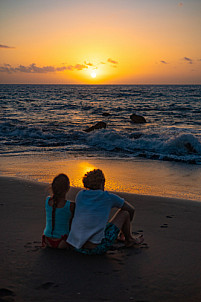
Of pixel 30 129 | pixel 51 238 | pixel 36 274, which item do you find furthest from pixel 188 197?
pixel 30 129

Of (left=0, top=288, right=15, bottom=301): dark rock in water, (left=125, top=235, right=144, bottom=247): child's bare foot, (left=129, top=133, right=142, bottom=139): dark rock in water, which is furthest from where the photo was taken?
(left=129, top=133, right=142, bottom=139): dark rock in water

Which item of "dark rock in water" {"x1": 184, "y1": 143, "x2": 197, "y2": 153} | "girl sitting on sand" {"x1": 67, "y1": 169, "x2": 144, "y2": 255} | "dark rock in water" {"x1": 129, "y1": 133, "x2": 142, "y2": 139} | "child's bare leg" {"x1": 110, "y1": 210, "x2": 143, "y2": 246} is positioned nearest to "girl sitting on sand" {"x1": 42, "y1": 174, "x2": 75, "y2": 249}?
"girl sitting on sand" {"x1": 67, "y1": 169, "x2": 144, "y2": 255}

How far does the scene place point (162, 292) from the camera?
286 centimetres

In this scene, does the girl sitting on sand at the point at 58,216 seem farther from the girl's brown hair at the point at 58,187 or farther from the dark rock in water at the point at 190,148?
the dark rock in water at the point at 190,148

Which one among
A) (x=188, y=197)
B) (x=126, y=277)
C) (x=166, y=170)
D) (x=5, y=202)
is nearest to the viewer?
(x=126, y=277)

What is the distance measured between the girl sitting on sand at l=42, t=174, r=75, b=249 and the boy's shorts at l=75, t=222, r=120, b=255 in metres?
0.28

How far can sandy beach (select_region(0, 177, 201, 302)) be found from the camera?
9.18 ft

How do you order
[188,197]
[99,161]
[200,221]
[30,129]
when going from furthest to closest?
[30,129] → [99,161] → [188,197] → [200,221]

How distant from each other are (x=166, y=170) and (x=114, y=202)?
624 cm

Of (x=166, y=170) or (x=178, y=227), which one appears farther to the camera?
(x=166, y=170)

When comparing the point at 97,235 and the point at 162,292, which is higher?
the point at 97,235

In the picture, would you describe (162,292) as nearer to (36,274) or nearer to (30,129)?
(36,274)

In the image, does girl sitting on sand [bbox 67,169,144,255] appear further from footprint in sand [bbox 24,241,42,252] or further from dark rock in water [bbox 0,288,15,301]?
dark rock in water [bbox 0,288,15,301]

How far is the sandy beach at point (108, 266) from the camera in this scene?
2799 millimetres
